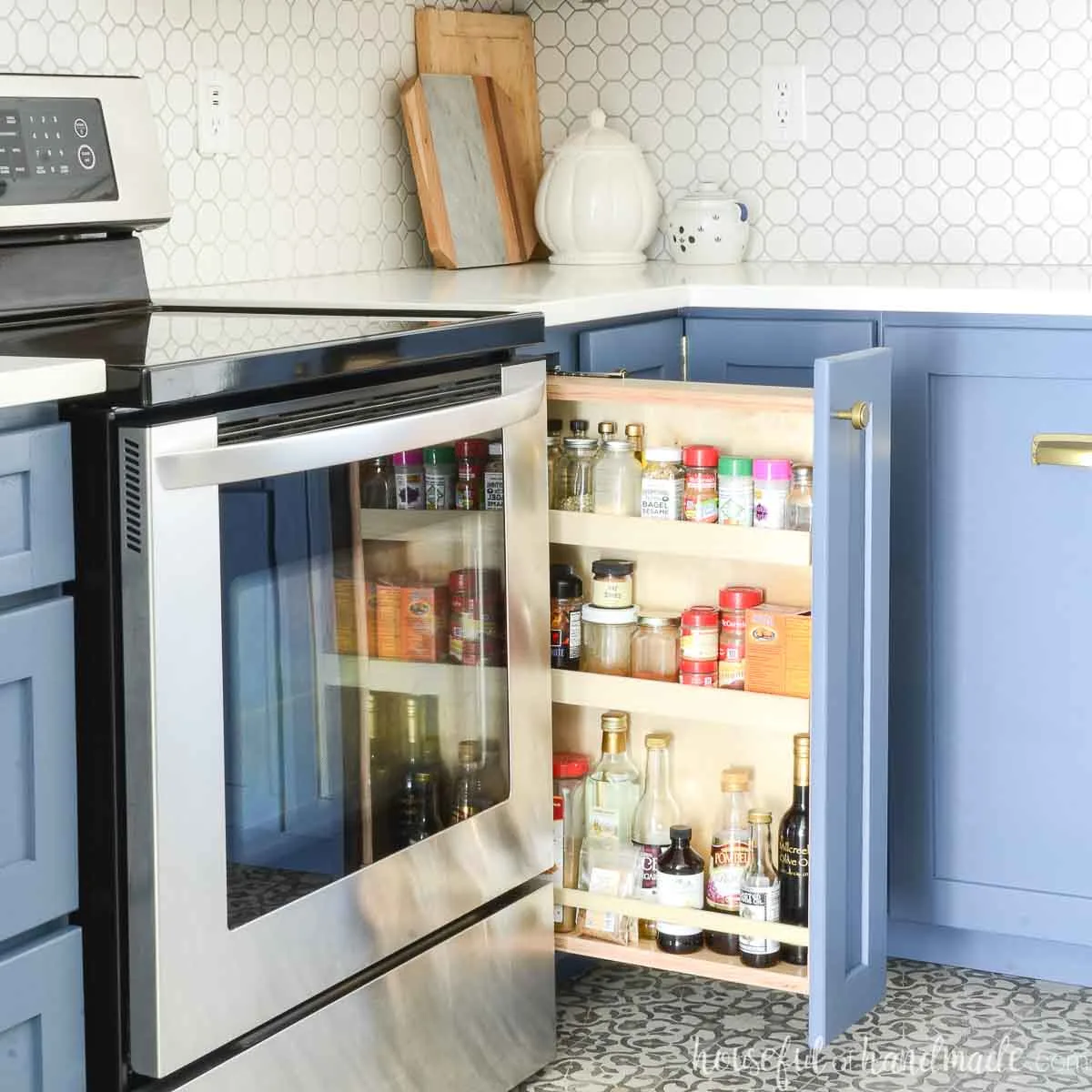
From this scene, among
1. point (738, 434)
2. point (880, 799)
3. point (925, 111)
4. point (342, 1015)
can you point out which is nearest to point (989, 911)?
point (880, 799)

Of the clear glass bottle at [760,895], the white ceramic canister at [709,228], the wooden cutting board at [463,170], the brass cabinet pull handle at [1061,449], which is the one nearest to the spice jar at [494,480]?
the clear glass bottle at [760,895]

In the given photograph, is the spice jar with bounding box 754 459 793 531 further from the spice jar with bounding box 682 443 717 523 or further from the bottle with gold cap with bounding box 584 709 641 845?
the bottle with gold cap with bounding box 584 709 641 845

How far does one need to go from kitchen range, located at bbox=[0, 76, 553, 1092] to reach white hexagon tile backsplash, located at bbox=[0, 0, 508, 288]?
0.62 ft

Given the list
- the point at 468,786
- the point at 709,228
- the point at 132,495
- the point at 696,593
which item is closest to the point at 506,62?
the point at 709,228

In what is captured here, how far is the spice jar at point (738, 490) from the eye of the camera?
1.92m

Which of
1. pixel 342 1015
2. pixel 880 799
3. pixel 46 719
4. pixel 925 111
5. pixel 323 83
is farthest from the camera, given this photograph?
pixel 925 111

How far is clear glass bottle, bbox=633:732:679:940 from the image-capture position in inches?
80.4

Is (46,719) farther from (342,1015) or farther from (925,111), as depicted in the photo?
(925,111)

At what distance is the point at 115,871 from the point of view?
145cm

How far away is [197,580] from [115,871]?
0.83 feet

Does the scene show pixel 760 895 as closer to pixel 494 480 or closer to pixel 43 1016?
pixel 494 480

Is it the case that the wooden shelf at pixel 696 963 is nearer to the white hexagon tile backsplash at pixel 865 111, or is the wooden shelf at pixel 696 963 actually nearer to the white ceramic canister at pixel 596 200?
the white ceramic canister at pixel 596 200

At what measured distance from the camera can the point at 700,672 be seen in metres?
1.98

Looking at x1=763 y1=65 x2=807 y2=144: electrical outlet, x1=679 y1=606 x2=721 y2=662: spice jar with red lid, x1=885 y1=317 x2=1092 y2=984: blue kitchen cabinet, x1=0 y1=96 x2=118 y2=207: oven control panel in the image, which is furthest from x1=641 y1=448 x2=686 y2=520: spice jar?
x1=763 y1=65 x2=807 y2=144: electrical outlet
